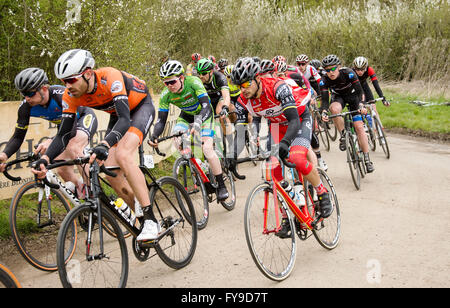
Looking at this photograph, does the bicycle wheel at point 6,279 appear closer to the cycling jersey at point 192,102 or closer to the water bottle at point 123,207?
the water bottle at point 123,207

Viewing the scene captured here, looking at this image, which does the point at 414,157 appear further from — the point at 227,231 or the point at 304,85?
the point at 227,231

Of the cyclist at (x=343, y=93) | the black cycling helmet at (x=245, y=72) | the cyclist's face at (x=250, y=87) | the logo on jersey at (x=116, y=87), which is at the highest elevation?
the black cycling helmet at (x=245, y=72)

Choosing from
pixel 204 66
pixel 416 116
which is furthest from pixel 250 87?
pixel 416 116

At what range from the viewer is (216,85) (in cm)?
905

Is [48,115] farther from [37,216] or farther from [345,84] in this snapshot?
[345,84]

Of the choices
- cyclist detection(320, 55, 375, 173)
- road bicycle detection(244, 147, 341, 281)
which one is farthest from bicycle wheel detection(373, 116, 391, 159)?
road bicycle detection(244, 147, 341, 281)

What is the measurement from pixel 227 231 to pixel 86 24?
18.1ft

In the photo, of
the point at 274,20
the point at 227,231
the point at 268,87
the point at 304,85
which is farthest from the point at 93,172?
the point at 274,20

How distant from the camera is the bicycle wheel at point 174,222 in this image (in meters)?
4.88

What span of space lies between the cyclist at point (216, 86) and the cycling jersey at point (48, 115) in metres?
2.99

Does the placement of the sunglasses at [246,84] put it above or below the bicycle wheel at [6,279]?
above

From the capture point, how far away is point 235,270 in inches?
191

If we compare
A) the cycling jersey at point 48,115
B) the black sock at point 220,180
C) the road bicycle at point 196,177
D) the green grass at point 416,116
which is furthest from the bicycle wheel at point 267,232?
the green grass at point 416,116

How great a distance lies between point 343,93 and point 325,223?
14.2 ft
